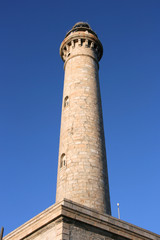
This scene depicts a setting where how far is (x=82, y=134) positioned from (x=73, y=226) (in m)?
6.11

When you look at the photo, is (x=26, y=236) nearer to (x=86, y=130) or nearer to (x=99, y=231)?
(x=99, y=231)

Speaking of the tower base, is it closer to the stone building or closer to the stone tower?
the stone building

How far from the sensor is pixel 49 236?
28.7 ft

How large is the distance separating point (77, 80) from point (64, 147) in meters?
4.17

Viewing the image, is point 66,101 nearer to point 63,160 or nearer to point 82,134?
point 82,134

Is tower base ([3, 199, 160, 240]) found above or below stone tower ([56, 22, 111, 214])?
below

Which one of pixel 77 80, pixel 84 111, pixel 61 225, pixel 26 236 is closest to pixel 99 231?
pixel 61 225

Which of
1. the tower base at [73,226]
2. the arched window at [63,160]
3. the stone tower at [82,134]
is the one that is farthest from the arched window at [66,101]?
the tower base at [73,226]

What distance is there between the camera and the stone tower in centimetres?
1297

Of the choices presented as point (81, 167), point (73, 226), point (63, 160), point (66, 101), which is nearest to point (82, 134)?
point (63, 160)

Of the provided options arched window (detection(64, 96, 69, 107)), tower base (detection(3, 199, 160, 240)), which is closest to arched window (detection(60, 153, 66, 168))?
arched window (detection(64, 96, 69, 107))

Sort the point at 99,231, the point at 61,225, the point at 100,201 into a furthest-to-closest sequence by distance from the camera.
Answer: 1. the point at 100,201
2. the point at 99,231
3. the point at 61,225

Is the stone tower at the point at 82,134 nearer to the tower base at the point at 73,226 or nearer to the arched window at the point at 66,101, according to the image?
the arched window at the point at 66,101

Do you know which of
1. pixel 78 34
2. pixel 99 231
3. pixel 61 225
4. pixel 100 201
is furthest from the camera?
pixel 78 34
